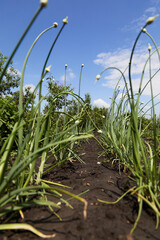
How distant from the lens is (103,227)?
901 mm

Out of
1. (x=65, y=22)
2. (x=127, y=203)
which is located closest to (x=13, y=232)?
(x=127, y=203)

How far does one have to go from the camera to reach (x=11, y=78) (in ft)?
40.5

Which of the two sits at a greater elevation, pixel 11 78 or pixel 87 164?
pixel 11 78

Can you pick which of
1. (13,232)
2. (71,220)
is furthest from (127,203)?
(13,232)

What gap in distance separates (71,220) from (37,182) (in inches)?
19.4

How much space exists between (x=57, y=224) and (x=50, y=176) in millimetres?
790

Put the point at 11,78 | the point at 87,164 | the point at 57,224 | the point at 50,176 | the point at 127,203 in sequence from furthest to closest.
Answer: the point at 11,78 < the point at 87,164 < the point at 50,176 < the point at 127,203 < the point at 57,224

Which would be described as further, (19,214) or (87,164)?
(87,164)

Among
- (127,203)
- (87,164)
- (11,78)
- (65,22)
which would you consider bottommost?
(127,203)

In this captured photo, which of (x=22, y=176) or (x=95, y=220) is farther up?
(x=22, y=176)

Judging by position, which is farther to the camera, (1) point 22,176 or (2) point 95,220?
(1) point 22,176

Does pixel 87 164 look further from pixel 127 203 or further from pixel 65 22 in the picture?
pixel 65 22

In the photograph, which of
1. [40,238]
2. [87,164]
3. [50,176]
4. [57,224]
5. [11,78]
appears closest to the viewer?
[40,238]

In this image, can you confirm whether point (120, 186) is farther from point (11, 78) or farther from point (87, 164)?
point (11, 78)
